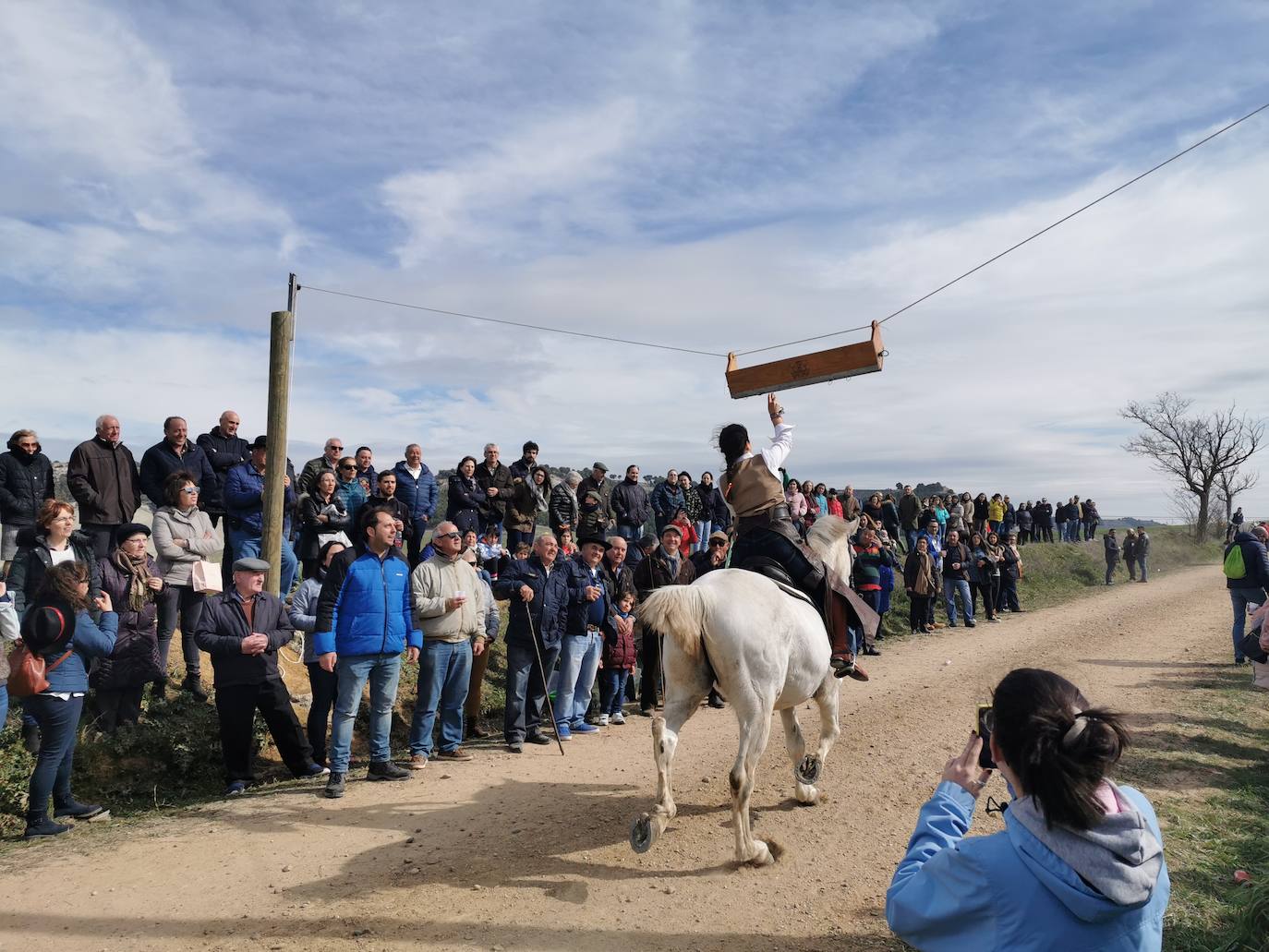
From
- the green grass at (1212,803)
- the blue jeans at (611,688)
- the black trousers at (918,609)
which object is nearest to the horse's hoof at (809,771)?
the green grass at (1212,803)

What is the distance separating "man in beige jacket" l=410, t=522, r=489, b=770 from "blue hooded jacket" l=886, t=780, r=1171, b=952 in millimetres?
6545

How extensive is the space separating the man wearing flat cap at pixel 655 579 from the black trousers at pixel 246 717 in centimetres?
458

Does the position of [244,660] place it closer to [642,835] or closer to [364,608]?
[364,608]

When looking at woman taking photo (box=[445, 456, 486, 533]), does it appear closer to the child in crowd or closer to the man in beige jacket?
the child in crowd

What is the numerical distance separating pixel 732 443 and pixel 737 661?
196cm

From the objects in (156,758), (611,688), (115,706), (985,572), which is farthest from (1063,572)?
(115,706)

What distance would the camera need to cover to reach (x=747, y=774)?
230 inches

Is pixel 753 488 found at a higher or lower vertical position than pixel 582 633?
higher

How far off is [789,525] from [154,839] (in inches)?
223

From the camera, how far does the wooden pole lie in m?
9.41

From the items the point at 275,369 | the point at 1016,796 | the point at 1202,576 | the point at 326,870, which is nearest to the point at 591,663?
the point at 326,870

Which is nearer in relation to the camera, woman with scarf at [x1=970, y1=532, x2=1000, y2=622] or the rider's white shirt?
the rider's white shirt

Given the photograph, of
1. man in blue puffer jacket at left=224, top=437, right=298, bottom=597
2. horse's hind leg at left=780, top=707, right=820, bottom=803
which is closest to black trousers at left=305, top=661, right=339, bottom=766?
man in blue puffer jacket at left=224, top=437, right=298, bottom=597

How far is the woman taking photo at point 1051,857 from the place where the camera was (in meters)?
2.05
